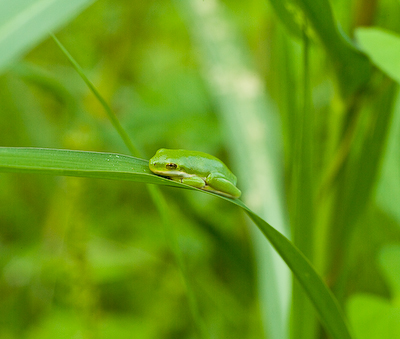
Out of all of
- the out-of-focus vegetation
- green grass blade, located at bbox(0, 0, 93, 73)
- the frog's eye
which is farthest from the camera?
the frog's eye

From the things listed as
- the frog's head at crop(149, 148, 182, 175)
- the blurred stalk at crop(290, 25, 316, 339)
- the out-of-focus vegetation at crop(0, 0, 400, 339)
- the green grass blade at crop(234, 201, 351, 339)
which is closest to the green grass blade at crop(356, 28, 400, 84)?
the out-of-focus vegetation at crop(0, 0, 400, 339)

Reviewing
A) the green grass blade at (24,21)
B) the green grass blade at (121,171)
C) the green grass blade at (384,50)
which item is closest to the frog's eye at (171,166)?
the green grass blade at (121,171)

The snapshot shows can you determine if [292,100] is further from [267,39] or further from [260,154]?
[267,39]

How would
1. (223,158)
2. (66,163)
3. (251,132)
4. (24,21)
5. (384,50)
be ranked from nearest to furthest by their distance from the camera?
(66,163) < (24,21) < (384,50) < (251,132) < (223,158)

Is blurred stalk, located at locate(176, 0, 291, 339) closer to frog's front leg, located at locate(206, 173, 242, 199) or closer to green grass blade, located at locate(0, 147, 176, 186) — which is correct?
frog's front leg, located at locate(206, 173, 242, 199)

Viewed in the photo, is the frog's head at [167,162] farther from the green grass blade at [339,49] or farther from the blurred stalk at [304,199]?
the green grass blade at [339,49]

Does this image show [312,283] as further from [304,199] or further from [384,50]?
[384,50]

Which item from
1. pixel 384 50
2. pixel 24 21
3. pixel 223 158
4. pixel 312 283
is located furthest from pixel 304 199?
pixel 223 158
